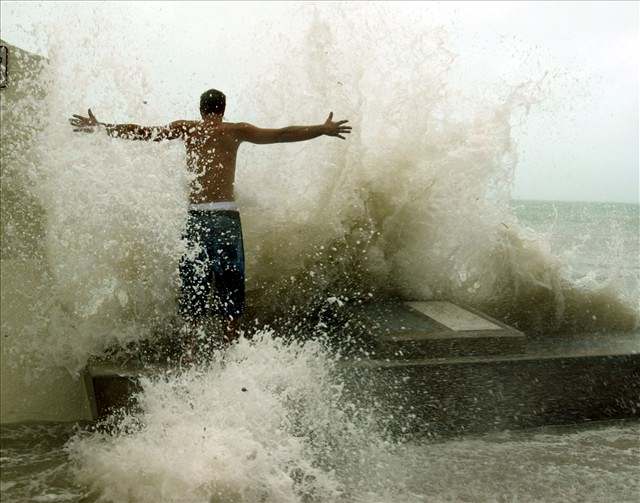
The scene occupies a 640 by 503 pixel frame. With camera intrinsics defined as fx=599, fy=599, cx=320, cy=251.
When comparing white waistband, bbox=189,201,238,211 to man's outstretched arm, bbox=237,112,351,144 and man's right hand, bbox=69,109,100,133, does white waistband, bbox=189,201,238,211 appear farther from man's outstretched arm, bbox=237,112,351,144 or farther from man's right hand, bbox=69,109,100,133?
man's right hand, bbox=69,109,100,133

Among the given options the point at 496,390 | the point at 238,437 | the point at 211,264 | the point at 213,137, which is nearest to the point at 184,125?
the point at 213,137

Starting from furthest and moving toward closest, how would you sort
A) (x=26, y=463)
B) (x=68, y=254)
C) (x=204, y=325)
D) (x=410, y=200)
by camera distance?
(x=410, y=200) → (x=68, y=254) → (x=204, y=325) → (x=26, y=463)

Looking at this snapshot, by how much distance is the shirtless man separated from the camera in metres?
3.48

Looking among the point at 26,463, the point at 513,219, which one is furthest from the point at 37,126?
the point at 513,219

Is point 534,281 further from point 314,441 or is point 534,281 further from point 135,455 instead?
point 135,455

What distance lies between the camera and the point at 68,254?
4113 millimetres

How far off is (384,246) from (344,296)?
66 centimetres

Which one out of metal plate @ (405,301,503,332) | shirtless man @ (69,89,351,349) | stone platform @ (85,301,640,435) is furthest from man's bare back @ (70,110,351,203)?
metal plate @ (405,301,503,332)

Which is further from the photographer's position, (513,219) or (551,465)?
(513,219)

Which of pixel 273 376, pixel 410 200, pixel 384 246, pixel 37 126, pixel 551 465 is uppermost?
pixel 37 126

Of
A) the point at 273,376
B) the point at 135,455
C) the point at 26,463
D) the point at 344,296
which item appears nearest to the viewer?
the point at 135,455

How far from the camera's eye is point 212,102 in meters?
3.55

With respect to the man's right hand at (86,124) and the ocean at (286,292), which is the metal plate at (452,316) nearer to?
the ocean at (286,292)

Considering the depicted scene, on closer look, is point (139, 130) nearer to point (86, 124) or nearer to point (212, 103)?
point (86, 124)
